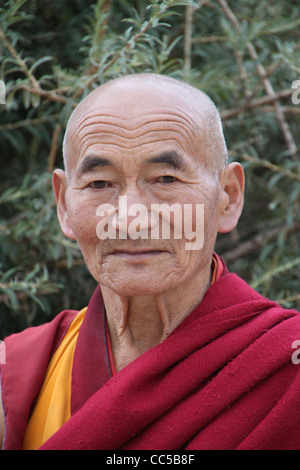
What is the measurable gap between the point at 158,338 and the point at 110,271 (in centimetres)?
31

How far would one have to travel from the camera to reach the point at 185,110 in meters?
1.77

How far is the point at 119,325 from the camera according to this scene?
1.88 m

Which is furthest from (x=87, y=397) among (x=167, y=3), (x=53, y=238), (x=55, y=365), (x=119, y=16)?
(x=119, y=16)

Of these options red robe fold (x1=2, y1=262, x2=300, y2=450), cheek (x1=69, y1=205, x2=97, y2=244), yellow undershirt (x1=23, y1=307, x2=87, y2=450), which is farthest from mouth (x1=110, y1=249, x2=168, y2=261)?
yellow undershirt (x1=23, y1=307, x2=87, y2=450)

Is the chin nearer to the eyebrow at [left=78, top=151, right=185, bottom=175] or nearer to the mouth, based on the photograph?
the mouth

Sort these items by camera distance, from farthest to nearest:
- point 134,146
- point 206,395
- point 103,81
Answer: point 103,81, point 134,146, point 206,395

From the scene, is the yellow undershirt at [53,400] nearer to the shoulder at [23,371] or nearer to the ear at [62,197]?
the shoulder at [23,371]

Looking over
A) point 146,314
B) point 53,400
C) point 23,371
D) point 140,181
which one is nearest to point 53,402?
point 53,400

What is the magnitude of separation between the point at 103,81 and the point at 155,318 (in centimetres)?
133

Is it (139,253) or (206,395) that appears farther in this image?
(139,253)

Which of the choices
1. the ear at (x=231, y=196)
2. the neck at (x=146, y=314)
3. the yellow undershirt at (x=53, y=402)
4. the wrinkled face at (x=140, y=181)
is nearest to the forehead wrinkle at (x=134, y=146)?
the wrinkled face at (x=140, y=181)

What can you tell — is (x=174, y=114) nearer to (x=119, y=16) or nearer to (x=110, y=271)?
(x=110, y=271)

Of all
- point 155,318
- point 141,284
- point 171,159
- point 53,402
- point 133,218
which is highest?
point 171,159

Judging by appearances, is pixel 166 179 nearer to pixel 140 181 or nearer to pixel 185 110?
pixel 140 181
